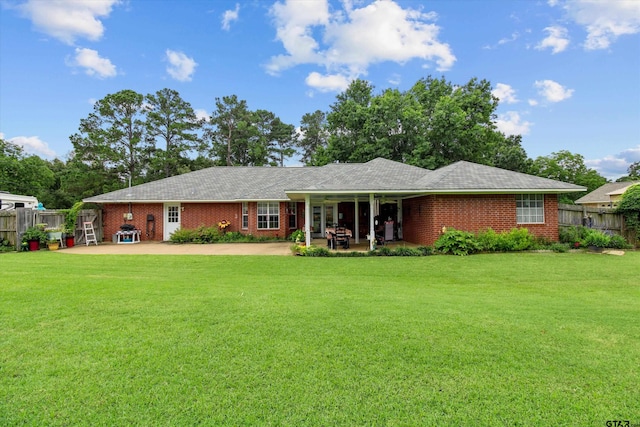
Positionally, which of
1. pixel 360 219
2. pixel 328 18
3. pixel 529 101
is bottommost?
pixel 360 219

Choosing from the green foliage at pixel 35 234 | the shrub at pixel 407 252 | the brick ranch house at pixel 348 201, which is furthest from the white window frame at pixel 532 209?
the green foliage at pixel 35 234

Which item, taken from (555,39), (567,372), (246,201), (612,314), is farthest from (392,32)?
(567,372)

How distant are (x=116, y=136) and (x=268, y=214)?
22.3 meters

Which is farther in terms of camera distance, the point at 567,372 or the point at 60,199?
the point at 60,199

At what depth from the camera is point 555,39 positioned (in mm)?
15750

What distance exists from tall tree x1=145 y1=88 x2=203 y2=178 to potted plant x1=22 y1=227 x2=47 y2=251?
19.0 meters

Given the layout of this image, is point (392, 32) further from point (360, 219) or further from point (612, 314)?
point (612, 314)

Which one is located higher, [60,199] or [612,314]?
[60,199]

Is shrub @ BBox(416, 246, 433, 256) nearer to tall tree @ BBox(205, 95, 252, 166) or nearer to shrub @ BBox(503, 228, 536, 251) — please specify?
shrub @ BBox(503, 228, 536, 251)

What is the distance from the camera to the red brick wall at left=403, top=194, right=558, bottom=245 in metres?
12.8

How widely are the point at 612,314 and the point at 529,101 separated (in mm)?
20092

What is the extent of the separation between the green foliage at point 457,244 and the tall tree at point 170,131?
28636 millimetres

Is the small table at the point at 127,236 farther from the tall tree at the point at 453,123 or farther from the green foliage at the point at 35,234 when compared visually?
the tall tree at the point at 453,123

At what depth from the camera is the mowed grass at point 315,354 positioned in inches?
97.7
